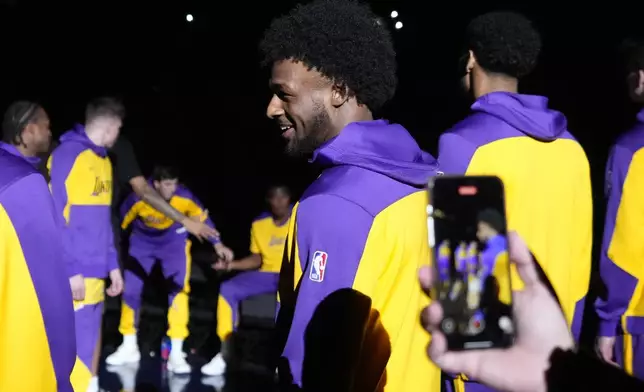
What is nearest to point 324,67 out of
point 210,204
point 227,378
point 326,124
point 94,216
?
point 326,124

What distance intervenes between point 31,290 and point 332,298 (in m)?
0.79

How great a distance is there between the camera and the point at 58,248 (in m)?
1.76

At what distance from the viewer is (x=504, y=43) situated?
7.30 ft

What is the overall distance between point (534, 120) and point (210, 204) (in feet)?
25.6

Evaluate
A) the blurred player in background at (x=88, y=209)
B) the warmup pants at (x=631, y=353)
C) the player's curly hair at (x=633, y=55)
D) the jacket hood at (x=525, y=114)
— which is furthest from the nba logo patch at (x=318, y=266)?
the blurred player in background at (x=88, y=209)

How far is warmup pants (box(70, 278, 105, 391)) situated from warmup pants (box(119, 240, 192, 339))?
1.47 metres

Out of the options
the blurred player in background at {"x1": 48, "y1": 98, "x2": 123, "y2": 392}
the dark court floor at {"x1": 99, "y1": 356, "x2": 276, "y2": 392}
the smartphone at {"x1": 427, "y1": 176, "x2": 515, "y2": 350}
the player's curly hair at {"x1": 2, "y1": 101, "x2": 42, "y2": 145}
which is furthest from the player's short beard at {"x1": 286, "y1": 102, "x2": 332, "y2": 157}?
the dark court floor at {"x1": 99, "y1": 356, "x2": 276, "y2": 392}

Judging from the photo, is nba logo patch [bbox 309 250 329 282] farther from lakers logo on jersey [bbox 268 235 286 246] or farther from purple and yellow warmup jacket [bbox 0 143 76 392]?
lakers logo on jersey [bbox 268 235 286 246]

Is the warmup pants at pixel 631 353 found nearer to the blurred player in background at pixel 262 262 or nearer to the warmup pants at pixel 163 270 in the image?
the blurred player in background at pixel 262 262

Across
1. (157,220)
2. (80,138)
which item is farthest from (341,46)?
(157,220)

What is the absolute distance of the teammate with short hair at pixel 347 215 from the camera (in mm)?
1365

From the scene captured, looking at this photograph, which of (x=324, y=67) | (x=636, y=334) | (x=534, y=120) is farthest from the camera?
(x=636, y=334)

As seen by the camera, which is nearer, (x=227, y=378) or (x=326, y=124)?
(x=326, y=124)

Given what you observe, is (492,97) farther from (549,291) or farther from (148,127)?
(148,127)
